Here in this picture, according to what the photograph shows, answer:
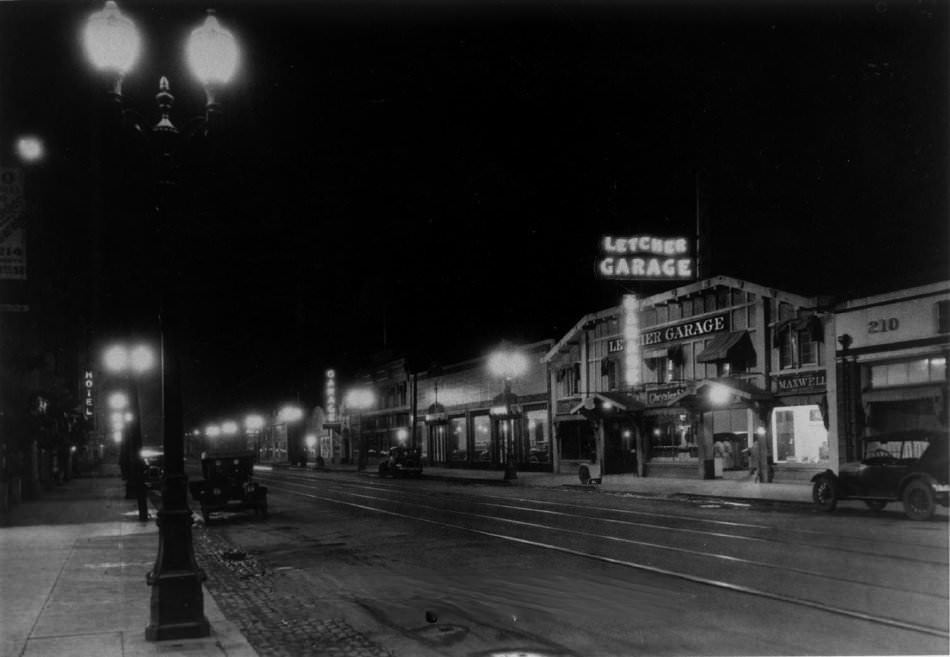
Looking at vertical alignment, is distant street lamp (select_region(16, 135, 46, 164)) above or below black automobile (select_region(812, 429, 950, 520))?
above

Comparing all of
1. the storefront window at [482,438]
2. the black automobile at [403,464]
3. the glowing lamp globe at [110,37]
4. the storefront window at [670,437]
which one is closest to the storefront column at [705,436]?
the storefront window at [670,437]

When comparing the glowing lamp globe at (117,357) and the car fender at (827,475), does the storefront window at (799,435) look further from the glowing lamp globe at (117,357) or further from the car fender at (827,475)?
the glowing lamp globe at (117,357)

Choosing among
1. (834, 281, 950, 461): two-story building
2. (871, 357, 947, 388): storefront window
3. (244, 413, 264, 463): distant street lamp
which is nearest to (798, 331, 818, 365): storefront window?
(834, 281, 950, 461): two-story building

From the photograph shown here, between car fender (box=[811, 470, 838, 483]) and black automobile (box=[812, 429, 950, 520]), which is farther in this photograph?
car fender (box=[811, 470, 838, 483])

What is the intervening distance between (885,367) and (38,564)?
25.5m

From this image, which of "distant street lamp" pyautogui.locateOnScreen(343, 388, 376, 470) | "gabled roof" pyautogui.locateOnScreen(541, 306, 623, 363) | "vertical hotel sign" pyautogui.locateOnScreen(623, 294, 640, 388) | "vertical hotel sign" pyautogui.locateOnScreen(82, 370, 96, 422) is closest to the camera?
"vertical hotel sign" pyautogui.locateOnScreen(623, 294, 640, 388)

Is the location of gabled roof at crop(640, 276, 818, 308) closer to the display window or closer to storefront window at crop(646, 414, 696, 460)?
storefront window at crop(646, 414, 696, 460)

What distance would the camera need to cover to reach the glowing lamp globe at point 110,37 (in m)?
8.56

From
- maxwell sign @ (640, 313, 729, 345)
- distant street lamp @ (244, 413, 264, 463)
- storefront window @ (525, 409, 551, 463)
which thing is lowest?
distant street lamp @ (244, 413, 264, 463)

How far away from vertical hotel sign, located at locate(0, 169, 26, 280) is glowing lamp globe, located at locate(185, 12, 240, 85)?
17.1 feet

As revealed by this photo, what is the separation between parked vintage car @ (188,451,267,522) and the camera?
2270 cm

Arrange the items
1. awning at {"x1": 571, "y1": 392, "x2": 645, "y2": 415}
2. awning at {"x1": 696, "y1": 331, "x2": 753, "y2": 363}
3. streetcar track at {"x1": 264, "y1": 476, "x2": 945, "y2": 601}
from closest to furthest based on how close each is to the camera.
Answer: streetcar track at {"x1": 264, "y1": 476, "x2": 945, "y2": 601} → awning at {"x1": 696, "y1": 331, "x2": 753, "y2": 363} → awning at {"x1": 571, "y1": 392, "x2": 645, "y2": 415}

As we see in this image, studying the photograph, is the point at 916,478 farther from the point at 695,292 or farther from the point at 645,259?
the point at 645,259

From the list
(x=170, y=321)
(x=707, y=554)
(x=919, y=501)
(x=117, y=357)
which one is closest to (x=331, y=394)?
(x=117, y=357)
